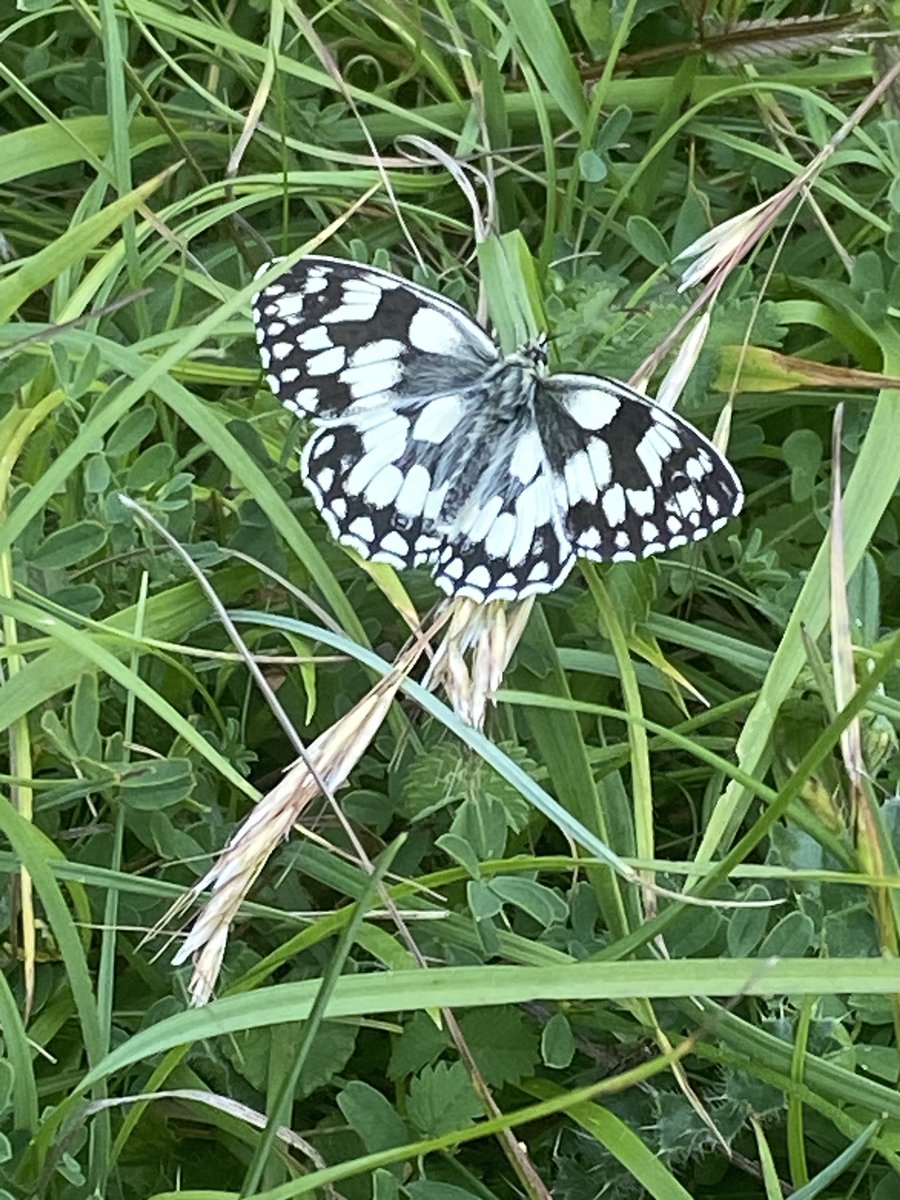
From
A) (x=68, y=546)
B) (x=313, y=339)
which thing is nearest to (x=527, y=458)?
(x=313, y=339)

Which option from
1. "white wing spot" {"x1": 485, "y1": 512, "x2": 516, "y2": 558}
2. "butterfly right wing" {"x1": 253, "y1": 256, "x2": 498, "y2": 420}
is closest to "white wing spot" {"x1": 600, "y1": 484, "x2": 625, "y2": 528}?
"white wing spot" {"x1": 485, "y1": 512, "x2": 516, "y2": 558}

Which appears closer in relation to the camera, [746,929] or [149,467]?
[746,929]

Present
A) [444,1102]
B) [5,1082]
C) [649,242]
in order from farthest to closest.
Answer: [649,242] → [444,1102] → [5,1082]

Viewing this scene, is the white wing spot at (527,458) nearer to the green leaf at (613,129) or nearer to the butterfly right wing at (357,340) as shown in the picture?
the butterfly right wing at (357,340)

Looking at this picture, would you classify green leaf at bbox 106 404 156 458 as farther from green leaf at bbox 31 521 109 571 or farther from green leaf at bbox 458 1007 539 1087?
green leaf at bbox 458 1007 539 1087

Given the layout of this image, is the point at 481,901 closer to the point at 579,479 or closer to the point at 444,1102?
the point at 444,1102

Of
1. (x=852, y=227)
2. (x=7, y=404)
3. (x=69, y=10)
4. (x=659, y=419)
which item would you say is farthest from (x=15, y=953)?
(x=852, y=227)

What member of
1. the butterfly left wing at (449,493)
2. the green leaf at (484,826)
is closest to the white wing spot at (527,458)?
the butterfly left wing at (449,493)

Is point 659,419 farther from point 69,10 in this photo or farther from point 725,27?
point 69,10
